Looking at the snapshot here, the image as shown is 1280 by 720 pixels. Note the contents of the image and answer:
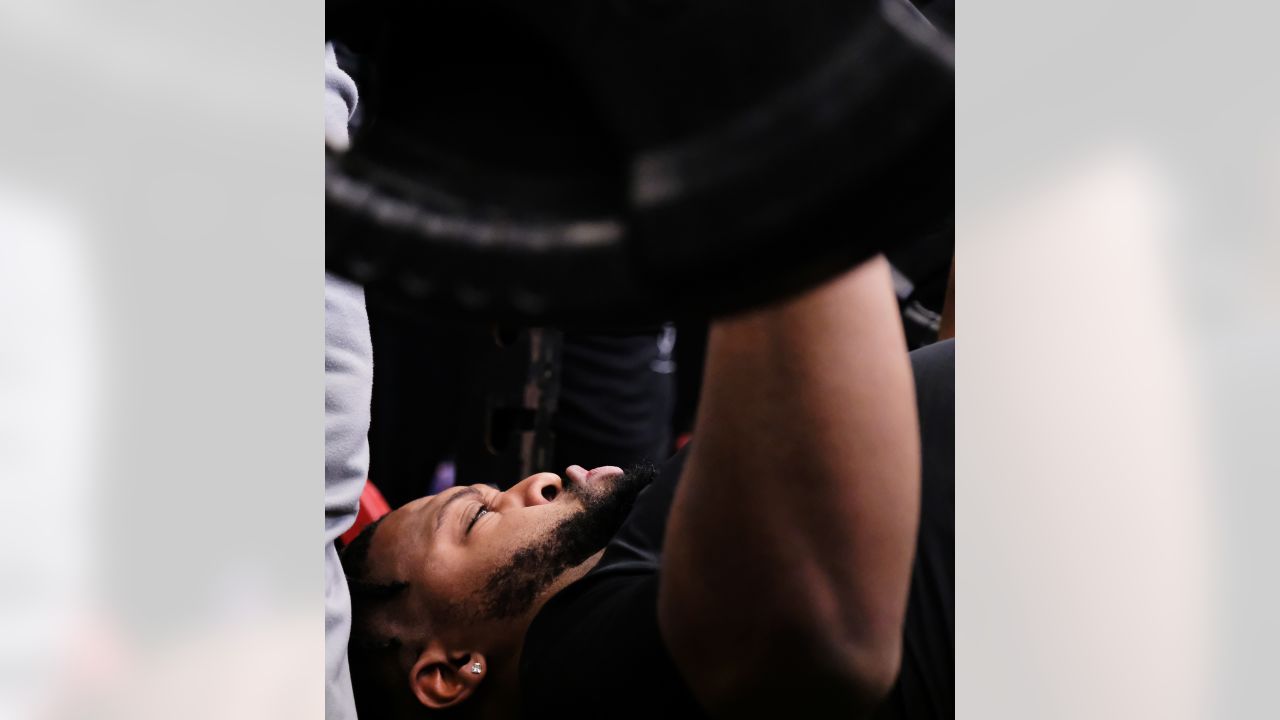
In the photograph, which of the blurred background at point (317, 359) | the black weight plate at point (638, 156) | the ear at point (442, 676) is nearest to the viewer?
the black weight plate at point (638, 156)

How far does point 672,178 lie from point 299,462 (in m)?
0.29

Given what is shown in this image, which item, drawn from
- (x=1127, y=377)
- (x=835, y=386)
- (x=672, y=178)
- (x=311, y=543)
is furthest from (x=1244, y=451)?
(x=311, y=543)

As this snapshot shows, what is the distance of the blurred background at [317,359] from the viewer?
596 millimetres

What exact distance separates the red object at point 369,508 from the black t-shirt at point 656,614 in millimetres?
154

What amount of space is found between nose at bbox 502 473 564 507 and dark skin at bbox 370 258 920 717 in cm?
11

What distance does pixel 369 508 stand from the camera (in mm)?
678

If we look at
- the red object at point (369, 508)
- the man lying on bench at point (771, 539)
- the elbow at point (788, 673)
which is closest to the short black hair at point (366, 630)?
the red object at point (369, 508)

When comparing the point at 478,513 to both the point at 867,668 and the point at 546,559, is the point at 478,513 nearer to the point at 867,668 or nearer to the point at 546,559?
the point at 546,559

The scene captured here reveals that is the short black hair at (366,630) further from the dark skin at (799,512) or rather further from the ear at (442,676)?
the dark skin at (799,512)

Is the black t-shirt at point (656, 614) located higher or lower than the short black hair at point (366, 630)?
higher

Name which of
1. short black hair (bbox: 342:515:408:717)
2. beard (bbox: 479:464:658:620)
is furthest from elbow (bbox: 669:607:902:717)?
short black hair (bbox: 342:515:408:717)

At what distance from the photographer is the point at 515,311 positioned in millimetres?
563

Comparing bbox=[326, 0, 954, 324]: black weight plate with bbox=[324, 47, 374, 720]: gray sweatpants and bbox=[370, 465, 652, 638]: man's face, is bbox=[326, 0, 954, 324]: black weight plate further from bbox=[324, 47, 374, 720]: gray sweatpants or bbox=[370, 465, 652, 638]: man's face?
bbox=[370, 465, 652, 638]: man's face

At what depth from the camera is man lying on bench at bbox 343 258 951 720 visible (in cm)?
56
